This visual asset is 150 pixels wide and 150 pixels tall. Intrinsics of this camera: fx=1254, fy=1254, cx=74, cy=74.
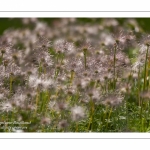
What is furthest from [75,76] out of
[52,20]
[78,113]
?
[52,20]

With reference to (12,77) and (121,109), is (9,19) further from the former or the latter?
(121,109)

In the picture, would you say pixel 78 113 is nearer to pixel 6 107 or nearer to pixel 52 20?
pixel 6 107

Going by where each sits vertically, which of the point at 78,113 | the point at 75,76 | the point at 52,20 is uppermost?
the point at 52,20

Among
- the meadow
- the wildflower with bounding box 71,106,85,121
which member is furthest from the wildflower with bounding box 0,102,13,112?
the wildflower with bounding box 71,106,85,121

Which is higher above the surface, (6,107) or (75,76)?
(75,76)

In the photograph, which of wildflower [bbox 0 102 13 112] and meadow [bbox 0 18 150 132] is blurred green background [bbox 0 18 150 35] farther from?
wildflower [bbox 0 102 13 112]

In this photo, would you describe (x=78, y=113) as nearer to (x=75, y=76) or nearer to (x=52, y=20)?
(x=75, y=76)

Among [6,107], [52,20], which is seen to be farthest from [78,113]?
[52,20]

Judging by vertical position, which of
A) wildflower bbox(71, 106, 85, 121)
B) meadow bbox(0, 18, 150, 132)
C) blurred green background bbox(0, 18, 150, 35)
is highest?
blurred green background bbox(0, 18, 150, 35)

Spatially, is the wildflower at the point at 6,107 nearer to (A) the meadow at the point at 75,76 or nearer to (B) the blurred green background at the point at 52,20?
(A) the meadow at the point at 75,76
